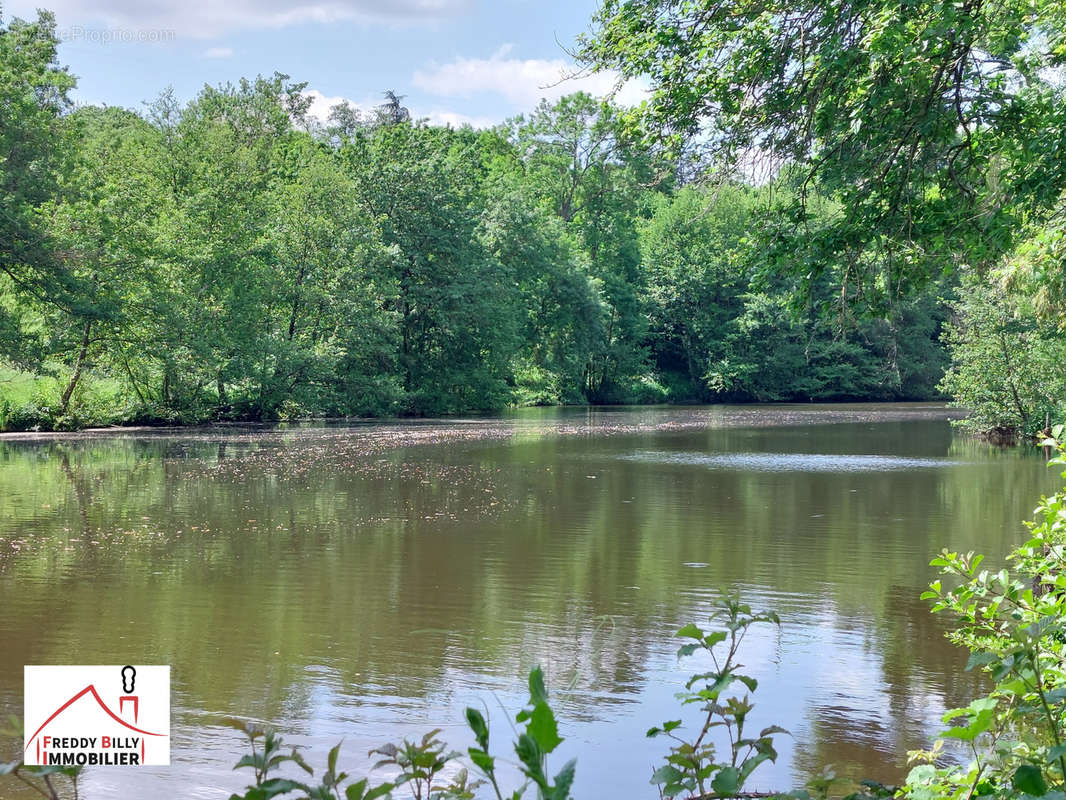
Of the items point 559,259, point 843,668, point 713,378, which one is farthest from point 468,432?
point 713,378

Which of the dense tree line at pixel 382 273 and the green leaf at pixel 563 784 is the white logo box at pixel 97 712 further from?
A: the dense tree line at pixel 382 273

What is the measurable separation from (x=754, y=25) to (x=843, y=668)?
4309 millimetres

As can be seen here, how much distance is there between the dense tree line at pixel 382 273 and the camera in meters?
24.7

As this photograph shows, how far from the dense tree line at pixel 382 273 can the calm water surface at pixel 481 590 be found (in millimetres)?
2463

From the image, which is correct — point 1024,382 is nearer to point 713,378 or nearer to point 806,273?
point 806,273

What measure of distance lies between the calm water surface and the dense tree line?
8.08 feet

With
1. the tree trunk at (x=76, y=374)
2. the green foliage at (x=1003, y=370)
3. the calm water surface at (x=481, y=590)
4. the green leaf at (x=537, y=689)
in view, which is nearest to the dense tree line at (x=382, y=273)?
the tree trunk at (x=76, y=374)

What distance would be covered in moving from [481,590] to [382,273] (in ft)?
104

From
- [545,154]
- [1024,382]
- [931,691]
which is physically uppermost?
[545,154]

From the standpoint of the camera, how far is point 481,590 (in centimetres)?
959

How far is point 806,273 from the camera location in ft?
20.2

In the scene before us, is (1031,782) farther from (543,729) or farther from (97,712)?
(97,712)

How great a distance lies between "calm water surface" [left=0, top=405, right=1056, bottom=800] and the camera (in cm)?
Result: 592

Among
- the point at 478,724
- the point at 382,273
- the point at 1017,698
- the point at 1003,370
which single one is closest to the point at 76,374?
the point at 382,273
